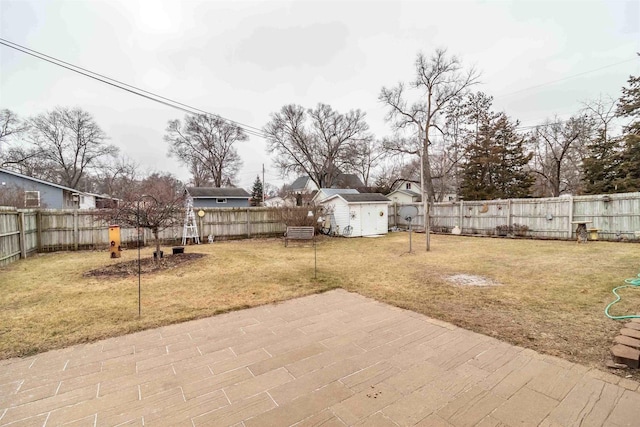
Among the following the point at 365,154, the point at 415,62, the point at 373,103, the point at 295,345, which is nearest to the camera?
the point at 295,345

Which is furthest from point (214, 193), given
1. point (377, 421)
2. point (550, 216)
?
point (377, 421)

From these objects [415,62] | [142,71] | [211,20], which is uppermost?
[415,62]

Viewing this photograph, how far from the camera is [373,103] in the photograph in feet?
73.5

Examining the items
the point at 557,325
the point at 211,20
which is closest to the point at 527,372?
the point at 557,325

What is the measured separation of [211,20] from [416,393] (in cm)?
1175

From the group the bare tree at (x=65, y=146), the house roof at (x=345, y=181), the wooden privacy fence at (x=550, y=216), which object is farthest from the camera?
the house roof at (x=345, y=181)

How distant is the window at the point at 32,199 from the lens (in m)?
16.8

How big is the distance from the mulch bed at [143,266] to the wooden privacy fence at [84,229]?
1711 mm

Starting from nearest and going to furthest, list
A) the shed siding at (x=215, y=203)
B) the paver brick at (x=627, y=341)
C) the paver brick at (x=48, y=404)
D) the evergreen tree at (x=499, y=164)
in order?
the paver brick at (x=48, y=404) < the paver brick at (x=627, y=341) < the evergreen tree at (x=499, y=164) < the shed siding at (x=215, y=203)

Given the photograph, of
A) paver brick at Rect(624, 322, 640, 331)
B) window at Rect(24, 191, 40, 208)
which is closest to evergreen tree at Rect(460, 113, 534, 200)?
paver brick at Rect(624, 322, 640, 331)

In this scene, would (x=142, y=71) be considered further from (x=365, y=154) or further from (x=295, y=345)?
(x=365, y=154)

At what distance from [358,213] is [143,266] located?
1047cm

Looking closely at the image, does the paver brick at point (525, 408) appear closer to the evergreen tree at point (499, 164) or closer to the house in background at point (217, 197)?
the evergreen tree at point (499, 164)

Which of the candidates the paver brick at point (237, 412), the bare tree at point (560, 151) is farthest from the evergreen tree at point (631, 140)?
the paver brick at point (237, 412)
